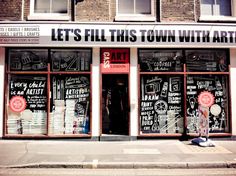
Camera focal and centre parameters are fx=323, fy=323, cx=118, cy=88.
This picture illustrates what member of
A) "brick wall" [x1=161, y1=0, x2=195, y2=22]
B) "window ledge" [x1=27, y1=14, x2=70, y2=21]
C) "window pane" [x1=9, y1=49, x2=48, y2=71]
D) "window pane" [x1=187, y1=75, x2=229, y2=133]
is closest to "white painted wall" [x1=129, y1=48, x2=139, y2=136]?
"brick wall" [x1=161, y1=0, x2=195, y2=22]

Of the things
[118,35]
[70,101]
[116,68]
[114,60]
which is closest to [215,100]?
[116,68]

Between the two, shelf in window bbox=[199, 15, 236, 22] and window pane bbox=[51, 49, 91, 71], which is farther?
shelf in window bbox=[199, 15, 236, 22]

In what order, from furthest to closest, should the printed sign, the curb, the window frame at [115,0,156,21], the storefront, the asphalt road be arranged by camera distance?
1. the window frame at [115,0,156,21]
2. the storefront
3. the printed sign
4. the curb
5. the asphalt road

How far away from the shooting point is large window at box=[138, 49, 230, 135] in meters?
12.6

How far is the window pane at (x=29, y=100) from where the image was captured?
12375 millimetres

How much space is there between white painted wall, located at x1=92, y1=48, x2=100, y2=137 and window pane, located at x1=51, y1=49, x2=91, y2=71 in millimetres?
271

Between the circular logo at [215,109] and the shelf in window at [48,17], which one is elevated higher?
the shelf in window at [48,17]

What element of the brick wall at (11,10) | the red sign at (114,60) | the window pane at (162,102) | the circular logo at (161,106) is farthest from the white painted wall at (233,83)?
the brick wall at (11,10)

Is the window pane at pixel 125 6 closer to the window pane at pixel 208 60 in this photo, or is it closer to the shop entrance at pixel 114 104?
the shop entrance at pixel 114 104

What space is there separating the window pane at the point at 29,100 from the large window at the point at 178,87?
3.81m

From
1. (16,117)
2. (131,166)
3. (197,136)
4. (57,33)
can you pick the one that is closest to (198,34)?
(197,136)

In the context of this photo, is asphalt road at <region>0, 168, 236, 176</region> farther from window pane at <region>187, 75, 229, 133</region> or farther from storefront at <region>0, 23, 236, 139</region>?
window pane at <region>187, 75, 229, 133</region>

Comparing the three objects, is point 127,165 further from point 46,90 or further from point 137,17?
point 137,17

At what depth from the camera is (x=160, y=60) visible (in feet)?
41.4
